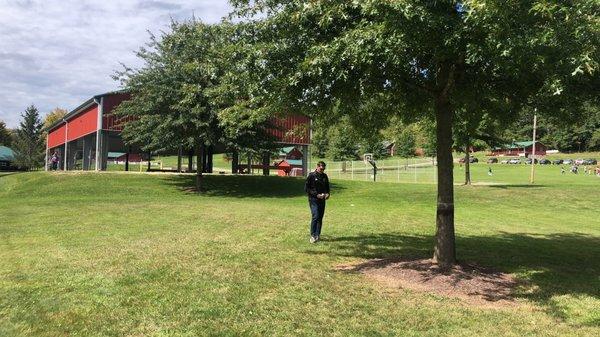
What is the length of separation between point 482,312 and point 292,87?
13.1 feet

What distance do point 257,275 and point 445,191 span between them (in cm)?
332

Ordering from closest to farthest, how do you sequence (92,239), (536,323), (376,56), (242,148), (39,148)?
(536,323) < (376,56) < (92,239) < (242,148) < (39,148)

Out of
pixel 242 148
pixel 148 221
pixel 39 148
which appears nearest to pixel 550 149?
pixel 39 148

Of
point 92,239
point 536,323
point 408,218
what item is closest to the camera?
point 536,323

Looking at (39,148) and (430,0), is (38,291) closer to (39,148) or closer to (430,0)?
(430,0)

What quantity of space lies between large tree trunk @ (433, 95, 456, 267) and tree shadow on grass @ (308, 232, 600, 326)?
95cm

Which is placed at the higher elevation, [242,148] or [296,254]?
[242,148]

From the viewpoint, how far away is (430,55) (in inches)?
301

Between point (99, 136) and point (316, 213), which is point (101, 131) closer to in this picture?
point (99, 136)

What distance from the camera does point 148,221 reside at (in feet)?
46.7

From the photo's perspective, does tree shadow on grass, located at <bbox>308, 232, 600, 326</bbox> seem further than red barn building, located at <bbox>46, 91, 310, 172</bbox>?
No

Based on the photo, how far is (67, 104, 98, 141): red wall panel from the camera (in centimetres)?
3729

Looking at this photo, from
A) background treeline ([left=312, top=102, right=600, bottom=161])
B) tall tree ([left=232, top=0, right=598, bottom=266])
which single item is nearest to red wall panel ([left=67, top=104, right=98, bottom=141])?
background treeline ([left=312, top=102, right=600, bottom=161])

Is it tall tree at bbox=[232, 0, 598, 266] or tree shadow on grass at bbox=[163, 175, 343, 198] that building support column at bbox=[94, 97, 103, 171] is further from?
tall tree at bbox=[232, 0, 598, 266]
